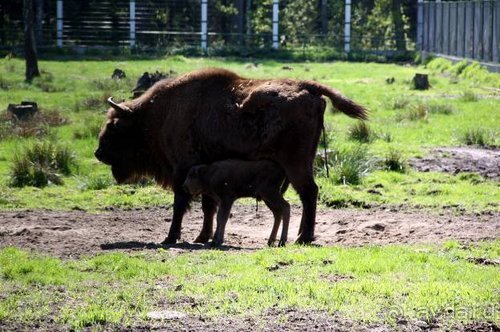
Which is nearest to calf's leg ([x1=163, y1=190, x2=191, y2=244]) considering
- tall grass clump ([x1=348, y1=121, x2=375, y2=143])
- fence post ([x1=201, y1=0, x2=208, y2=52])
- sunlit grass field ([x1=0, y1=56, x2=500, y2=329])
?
sunlit grass field ([x1=0, y1=56, x2=500, y2=329])

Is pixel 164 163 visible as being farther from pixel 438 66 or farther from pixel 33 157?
pixel 438 66

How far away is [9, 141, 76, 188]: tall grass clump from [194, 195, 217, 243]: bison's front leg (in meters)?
4.38

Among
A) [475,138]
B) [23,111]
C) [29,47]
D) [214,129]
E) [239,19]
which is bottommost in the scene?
[475,138]

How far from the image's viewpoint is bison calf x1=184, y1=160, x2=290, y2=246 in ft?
40.7

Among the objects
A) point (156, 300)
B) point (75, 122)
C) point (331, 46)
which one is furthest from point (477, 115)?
point (331, 46)

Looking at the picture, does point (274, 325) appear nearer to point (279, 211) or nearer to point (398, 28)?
point (279, 211)

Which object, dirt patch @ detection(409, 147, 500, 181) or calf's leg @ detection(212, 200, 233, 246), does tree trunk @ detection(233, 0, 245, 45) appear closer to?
dirt patch @ detection(409, 147, 500, 181)

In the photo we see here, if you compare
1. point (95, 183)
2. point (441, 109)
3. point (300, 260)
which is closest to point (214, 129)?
point (300, 260)

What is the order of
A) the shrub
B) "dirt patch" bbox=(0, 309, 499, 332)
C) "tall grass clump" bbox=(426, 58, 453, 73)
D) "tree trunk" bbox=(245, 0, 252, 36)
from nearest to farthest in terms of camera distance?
"dirt patch" bbox=(0, 309, 499, 332) < the shrub < "tall grass clump" bbox=(426, 58, 453, 73) < "tree trunk" bbox=(245, 0, 252, 36)

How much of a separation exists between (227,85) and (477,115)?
1274 centimetres

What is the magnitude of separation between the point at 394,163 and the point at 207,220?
559 centimetres

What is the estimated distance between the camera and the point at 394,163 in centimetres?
1794

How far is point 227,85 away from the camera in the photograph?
43.2 ft

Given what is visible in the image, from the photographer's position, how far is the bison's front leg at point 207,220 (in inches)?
520
